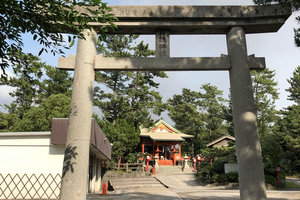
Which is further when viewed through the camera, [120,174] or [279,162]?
[120,174]

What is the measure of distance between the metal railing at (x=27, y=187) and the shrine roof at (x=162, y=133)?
18.8 meters

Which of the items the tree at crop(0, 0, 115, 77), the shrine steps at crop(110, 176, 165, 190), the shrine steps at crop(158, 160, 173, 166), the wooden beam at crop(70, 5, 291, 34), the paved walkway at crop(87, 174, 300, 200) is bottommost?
the shrine steps at crop(110, 176, 165, 190)

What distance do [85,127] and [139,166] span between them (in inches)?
788

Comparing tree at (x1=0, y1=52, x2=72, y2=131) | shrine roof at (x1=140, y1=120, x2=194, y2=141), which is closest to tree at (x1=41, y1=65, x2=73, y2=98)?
tree at (x1=0, y1=52, x2=72, y2=131)

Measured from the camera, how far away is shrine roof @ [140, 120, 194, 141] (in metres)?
29.1

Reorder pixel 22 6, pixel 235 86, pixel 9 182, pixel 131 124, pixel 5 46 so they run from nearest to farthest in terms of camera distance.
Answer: pixel 22 6
pixel 5 46
pixel 235 86
pixel 9 182
pixel 131 124

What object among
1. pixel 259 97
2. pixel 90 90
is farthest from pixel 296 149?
pixel 90 90

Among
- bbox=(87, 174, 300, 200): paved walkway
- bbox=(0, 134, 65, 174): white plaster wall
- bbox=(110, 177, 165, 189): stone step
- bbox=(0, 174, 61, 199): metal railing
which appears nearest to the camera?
bbox=(0, 174, 61, 199): metal railing

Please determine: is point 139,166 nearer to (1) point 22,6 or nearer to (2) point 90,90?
(2) point 90,90

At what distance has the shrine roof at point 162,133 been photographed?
95.4 feet

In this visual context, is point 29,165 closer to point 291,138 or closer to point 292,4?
point 292,4

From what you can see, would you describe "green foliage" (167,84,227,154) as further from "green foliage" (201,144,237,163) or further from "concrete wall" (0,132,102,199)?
"concrete wall" (0,132,102,199)

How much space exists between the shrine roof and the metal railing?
1881cm

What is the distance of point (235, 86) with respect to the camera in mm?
6305
